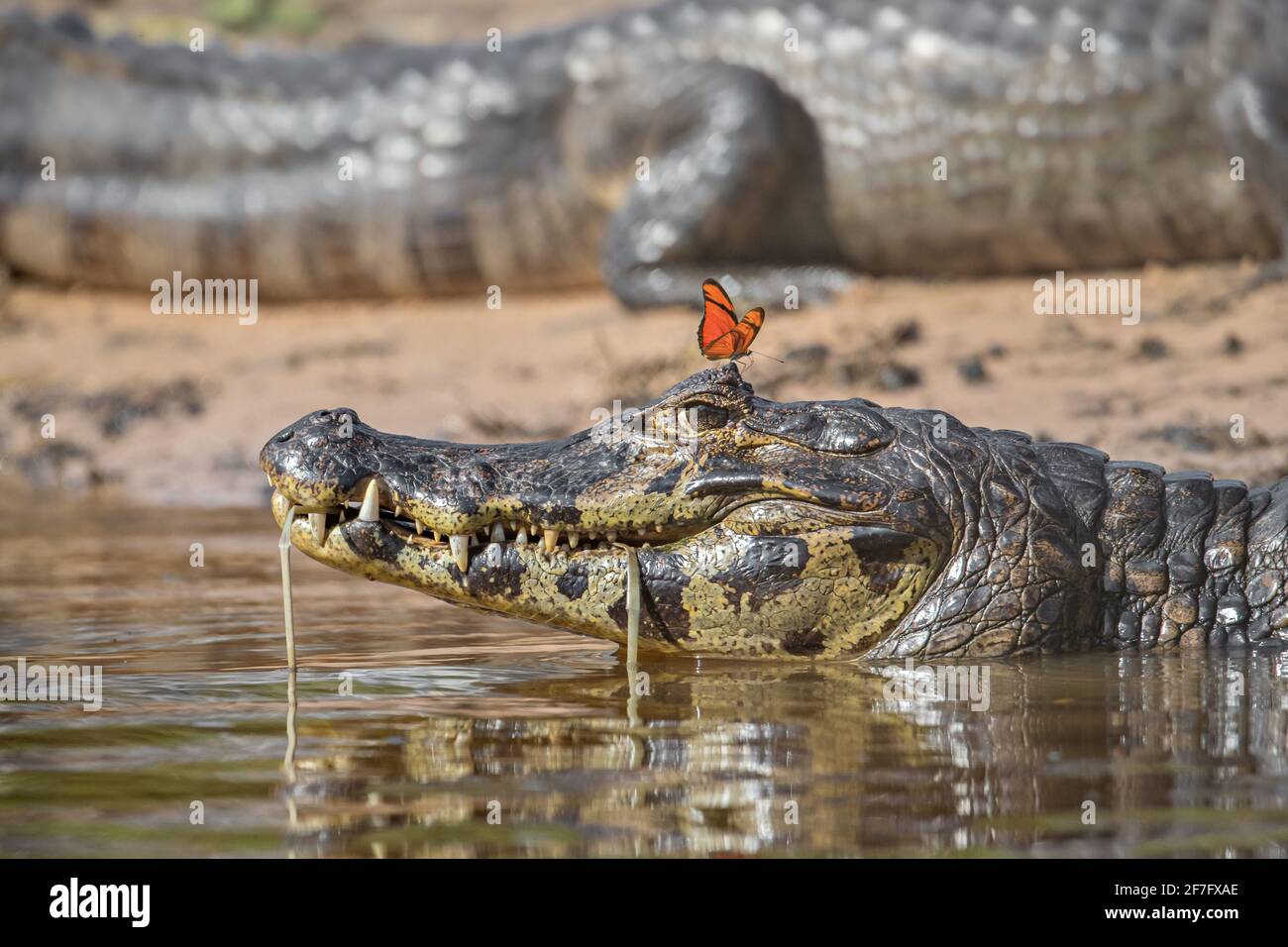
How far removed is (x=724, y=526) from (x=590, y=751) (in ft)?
3.08

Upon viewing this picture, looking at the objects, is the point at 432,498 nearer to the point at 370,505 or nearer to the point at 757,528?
the point at 370,505

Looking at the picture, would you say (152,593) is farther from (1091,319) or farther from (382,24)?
(382,24)

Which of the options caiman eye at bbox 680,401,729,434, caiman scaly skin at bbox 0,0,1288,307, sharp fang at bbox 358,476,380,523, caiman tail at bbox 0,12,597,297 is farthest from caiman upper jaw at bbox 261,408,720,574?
caiman tail at bbox 0,12,597,297


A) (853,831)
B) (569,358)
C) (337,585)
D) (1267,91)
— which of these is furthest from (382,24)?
(853,831)

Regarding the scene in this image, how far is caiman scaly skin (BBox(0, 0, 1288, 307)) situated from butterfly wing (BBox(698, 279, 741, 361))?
4.06 metres

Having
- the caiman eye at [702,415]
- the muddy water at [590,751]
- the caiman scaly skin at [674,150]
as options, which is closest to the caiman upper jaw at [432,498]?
the caiman eye at [702,415]

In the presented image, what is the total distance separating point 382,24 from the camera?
1541 centimetres

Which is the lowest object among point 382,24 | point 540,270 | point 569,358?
point 569,358

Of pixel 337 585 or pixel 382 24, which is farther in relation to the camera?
pixel 382 24

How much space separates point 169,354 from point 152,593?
14.7ft

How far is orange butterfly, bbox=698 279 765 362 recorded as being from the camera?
438cm

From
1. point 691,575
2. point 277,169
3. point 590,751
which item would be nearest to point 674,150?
point 277,169
